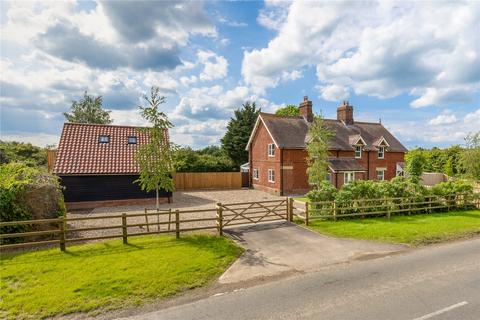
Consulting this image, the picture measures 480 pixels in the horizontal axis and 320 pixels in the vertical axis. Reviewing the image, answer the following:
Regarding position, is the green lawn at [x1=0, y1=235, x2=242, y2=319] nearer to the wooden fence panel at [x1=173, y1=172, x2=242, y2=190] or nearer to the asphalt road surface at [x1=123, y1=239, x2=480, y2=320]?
the asphalt road surface at [x1=123, y1=239, x2=480, y2=320]

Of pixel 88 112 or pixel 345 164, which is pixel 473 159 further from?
pixel 88 112

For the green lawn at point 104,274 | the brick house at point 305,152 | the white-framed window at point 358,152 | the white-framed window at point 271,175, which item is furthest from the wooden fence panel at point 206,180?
the green lawn at point 104,274

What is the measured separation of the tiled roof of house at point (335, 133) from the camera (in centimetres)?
2770

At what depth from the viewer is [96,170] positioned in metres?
19.5

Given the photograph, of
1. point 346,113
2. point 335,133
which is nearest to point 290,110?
point 346,113

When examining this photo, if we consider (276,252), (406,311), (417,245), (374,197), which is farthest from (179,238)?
(374,197)

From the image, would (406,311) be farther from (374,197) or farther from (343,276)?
(374,197)

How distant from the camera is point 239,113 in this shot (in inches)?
1769

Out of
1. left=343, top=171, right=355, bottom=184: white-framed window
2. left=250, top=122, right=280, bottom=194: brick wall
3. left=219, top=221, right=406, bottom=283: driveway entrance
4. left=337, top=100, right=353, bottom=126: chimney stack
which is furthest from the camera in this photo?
left=337, top=100, right=353, bottom=126: chimney stack

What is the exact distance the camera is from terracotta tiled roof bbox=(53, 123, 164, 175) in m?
19.4

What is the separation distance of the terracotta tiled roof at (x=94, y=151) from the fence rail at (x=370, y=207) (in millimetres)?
12399

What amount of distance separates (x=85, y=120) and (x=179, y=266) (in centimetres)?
4385

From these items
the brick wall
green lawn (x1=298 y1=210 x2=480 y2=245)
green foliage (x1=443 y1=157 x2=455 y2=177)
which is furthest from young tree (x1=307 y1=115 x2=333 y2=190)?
green foliage (x1=443 y1=157 x2=455 y2=177)

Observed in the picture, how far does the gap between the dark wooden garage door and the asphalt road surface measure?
15523 mm
